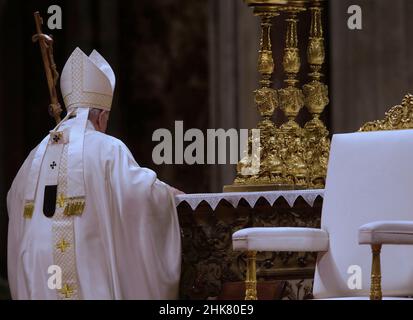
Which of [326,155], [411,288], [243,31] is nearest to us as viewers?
[411,288]

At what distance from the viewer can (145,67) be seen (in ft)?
42.4

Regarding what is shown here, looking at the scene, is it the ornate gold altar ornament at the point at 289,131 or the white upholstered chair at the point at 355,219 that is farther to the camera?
the ornate gold altar ornament at the point at 289,131

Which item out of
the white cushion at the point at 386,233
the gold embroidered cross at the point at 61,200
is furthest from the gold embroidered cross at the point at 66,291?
the white cushion at the point at 386,233

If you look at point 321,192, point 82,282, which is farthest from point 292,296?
point 82,282

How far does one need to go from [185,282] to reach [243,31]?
3693mm

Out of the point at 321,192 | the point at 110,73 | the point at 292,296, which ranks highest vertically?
the point at 110,73

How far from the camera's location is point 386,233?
705 centimetres

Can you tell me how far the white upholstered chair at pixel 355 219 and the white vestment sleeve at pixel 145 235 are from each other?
1589mm

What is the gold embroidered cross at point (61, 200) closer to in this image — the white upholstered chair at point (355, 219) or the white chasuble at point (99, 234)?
the white chasuble at point (99, 234)

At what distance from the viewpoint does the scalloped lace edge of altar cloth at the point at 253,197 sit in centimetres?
907

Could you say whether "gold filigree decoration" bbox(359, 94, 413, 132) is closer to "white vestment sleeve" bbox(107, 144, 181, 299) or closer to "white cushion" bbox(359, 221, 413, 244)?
"white cushion" bbox(359, 221, 413, 244)

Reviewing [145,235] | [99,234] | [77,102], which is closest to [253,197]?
[145,235]

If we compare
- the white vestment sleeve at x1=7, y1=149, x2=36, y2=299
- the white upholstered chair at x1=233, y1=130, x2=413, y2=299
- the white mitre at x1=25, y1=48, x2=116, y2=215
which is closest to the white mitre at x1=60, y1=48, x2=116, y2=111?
the white mitre at x1=25, y1=48, x2=116, y2=215

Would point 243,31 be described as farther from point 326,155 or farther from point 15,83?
point 326,155
